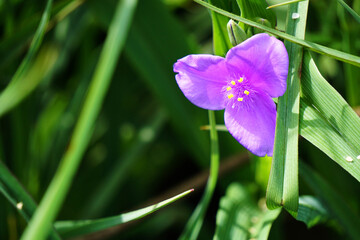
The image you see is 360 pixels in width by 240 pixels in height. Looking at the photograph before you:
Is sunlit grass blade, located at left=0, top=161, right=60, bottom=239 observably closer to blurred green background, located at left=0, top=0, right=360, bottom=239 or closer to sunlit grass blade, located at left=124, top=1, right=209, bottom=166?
blurred green background, located at left=0, top=0, right=360, bottom=239

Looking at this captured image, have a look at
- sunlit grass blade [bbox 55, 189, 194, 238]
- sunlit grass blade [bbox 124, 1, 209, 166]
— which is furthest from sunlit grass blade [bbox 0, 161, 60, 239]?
sunlit grass blade [bbox 124, 1, 209, 166]

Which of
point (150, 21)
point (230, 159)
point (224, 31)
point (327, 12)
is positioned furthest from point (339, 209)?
point (150, 21)

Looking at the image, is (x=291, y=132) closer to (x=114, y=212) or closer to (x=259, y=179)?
(x=259, y=179)

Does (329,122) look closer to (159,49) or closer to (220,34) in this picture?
(220,34)

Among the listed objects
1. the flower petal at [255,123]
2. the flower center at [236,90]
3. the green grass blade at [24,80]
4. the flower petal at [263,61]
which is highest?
the green grass blade at [24,80]

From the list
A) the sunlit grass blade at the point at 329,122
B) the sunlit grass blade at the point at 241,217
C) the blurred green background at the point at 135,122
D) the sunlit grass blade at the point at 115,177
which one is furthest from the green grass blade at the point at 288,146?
the sunlit grass blade at the point at 115,177

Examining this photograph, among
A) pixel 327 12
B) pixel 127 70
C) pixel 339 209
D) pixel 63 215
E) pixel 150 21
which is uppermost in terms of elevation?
pixel 150 21

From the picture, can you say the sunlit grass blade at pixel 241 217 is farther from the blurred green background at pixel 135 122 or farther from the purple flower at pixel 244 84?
the purple flower at pixel 244 84

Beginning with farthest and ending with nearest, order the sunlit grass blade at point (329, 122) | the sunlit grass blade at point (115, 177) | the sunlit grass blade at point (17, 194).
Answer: the sunlit grass blade at point (115, 177), the sunlit grass blade at point (17, 194), the sunlit grass blade at point (329, 122)
